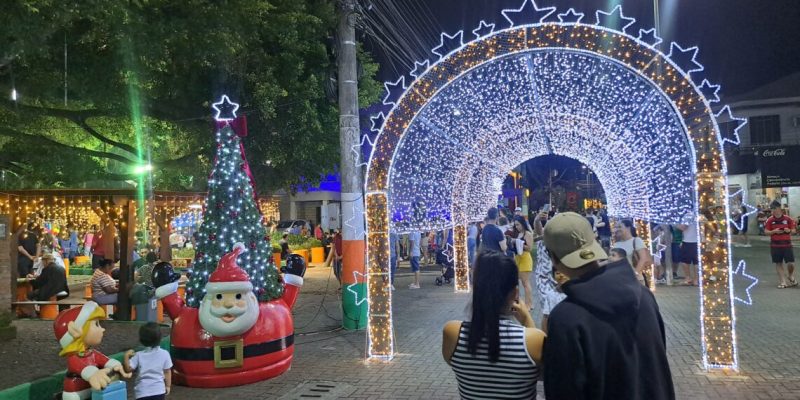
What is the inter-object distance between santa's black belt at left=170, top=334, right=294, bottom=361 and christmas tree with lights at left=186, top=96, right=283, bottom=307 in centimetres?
67

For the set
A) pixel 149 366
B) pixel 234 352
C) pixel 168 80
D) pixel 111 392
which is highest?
pixel 168 80

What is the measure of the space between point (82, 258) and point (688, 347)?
21.5 meters

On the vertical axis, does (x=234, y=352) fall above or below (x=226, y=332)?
below

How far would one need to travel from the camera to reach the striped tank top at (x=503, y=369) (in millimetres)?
2443

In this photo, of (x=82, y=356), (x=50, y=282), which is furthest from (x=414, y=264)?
(x=82, y=356)

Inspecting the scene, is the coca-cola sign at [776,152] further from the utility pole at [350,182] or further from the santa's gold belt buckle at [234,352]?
the santa's gold belt buckle at [234,352]

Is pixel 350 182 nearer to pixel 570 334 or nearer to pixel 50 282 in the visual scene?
pixel 50 282

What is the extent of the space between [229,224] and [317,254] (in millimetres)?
15625

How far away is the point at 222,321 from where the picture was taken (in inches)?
248

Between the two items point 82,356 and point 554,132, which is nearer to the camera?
point 82,356

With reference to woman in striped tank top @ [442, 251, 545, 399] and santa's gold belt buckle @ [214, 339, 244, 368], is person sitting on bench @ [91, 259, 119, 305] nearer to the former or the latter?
santa's gold belt buckle @ [214, 339, 244, 368]

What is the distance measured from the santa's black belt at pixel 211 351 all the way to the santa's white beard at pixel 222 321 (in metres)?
0.39

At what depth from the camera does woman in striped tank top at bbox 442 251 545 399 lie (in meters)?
2.45

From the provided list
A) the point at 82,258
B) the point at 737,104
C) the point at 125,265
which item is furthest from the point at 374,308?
the point at 737,104
